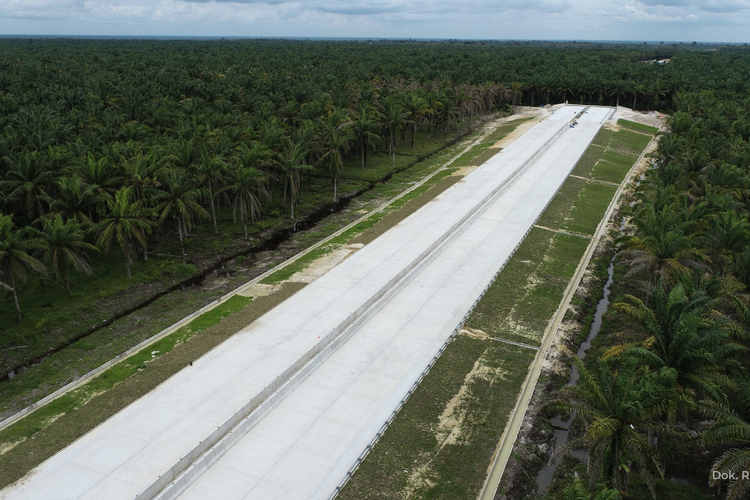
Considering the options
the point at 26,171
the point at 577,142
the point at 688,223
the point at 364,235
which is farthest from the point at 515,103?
the point at 26,171

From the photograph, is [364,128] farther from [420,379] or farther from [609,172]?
[420,379]

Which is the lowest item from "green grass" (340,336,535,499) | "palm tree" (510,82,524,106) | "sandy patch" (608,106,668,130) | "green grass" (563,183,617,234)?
"green grass" (340,336,535,499)

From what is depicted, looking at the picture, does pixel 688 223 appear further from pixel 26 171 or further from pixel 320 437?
pixel 26 171

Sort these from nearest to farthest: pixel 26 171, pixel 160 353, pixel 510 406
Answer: pixel 510 406 < pixel 160 353 < pixel 26 171

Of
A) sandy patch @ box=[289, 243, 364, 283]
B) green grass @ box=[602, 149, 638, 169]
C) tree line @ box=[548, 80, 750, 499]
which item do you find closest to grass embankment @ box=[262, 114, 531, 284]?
sandy patch @ box=[289, 243, 364, 283]

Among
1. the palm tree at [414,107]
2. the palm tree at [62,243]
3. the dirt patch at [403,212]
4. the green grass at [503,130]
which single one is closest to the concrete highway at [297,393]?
the dirt patch at [403,212]

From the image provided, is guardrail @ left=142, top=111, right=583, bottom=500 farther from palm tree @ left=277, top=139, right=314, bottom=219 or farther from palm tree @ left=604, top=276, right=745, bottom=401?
palm tree @ left=277, top=139, right=314, bottom=219
